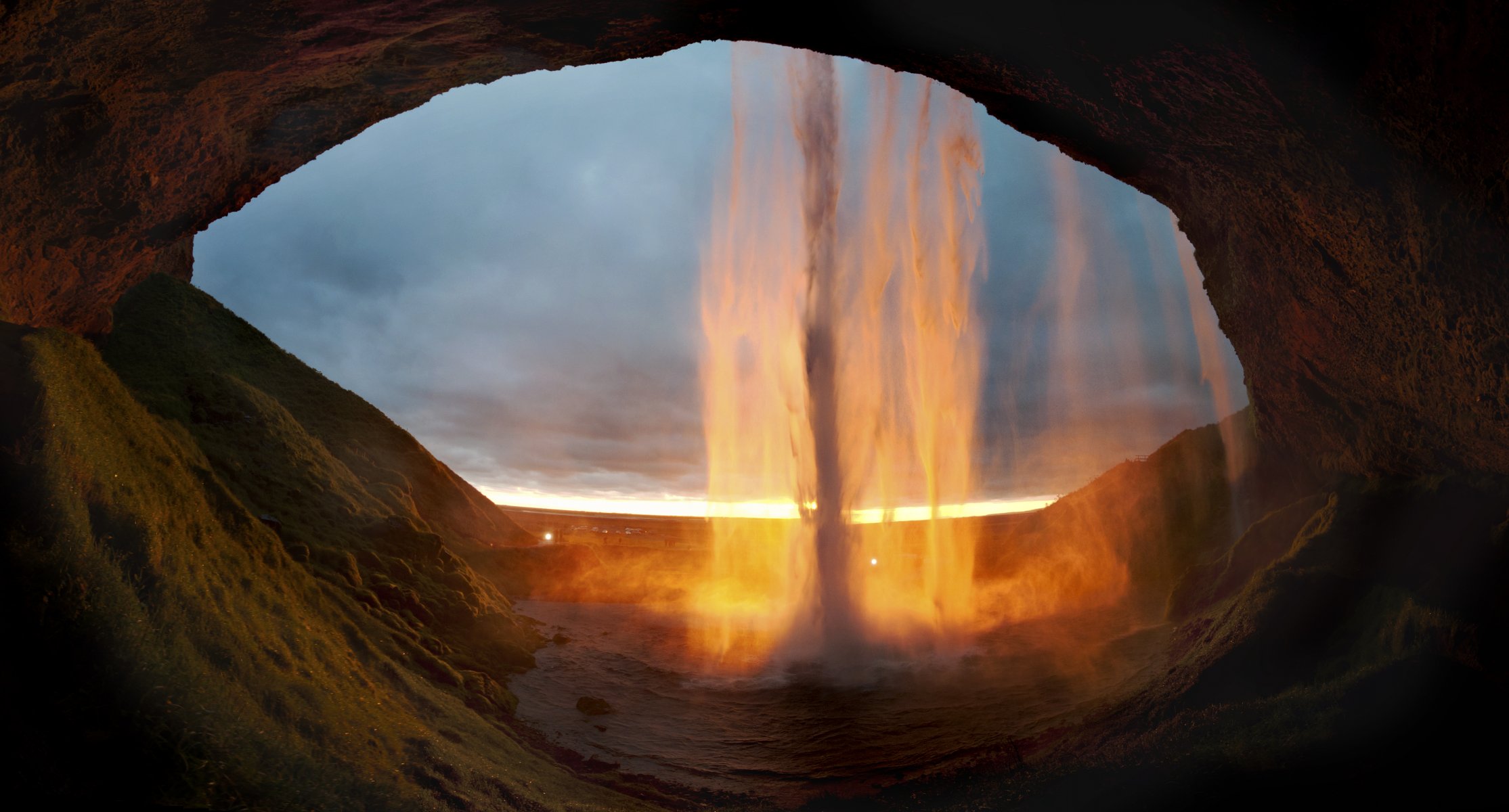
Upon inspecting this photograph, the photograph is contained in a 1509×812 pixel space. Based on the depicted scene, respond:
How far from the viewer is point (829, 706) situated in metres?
13.9

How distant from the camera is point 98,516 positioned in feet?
20.2

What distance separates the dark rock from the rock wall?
419 inches

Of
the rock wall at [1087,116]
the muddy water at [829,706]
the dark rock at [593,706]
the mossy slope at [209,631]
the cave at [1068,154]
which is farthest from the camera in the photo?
the dark rock at [593,706]

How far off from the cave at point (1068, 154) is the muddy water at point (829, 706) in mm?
1157

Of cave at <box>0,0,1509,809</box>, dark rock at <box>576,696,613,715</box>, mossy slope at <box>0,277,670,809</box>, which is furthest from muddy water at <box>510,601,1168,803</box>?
mossy slope at <box>0,277,670,809</box>

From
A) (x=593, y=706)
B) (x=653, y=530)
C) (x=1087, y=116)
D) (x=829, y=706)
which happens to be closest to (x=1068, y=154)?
(x=1087, y=116)

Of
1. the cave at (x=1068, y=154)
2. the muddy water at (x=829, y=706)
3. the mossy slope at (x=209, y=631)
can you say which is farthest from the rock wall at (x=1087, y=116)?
the muddy water at (x=829, y=706)

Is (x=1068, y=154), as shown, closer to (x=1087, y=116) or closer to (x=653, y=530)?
(x=1087, y=116)

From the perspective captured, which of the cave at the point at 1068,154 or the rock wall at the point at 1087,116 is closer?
the cave at the point at 1068,154

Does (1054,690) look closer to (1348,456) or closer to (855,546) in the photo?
(1348,456)

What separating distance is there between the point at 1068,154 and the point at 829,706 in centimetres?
1223

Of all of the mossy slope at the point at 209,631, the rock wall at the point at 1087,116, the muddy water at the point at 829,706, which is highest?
the rock wall at the point at 1087,116

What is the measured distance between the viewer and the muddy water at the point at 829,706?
10.5 metres

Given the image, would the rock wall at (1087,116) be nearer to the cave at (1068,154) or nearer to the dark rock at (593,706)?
the cave at (1068,154)
